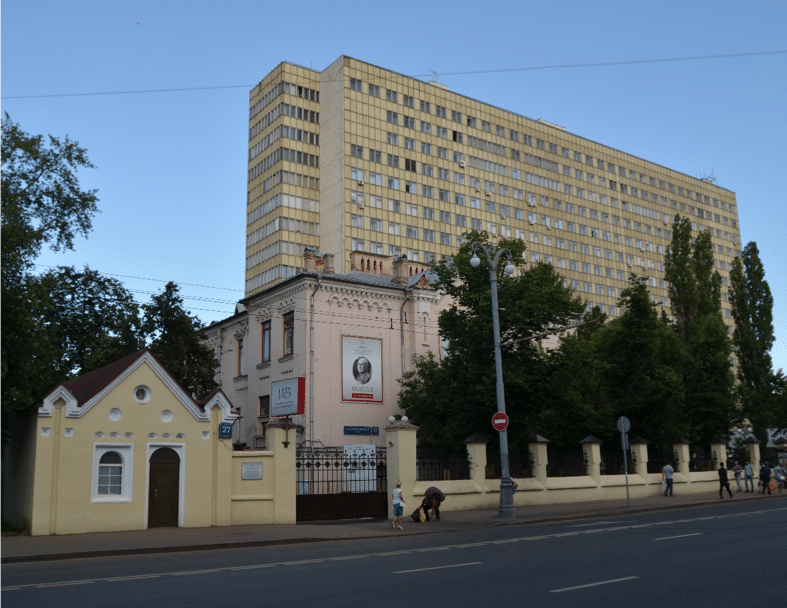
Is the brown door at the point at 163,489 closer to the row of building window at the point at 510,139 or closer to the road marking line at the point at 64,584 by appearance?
the road marking line at the point at 64,584

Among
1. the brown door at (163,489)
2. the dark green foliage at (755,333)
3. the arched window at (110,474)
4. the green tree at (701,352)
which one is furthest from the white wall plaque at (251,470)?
the dark green foliage at (755,333)

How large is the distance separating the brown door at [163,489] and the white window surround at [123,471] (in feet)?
2.09

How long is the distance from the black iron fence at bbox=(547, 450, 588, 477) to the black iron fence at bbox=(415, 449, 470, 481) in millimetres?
5178

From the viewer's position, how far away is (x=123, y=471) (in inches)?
899

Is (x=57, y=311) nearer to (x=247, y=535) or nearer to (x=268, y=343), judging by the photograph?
(x=268, y=343)

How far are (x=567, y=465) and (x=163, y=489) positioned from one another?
57.5 feet

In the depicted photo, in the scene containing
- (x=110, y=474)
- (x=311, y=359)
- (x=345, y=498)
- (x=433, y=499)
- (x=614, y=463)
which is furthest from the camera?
(x=311, y=359)

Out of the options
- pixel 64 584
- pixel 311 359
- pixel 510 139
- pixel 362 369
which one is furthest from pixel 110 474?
pixel 510 139

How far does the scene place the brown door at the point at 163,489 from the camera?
23.1 m

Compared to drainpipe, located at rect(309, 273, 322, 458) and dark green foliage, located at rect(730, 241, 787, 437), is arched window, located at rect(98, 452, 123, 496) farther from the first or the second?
dark green foliage, located at rect(730, 241, 787, 437)

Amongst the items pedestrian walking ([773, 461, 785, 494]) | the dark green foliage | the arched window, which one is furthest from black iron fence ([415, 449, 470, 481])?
the dark green foliage

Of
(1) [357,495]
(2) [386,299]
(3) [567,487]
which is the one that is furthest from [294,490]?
(2) [386,299]

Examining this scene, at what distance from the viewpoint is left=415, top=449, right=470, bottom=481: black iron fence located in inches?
1089

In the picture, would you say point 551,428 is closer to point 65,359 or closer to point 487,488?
point 487,488
